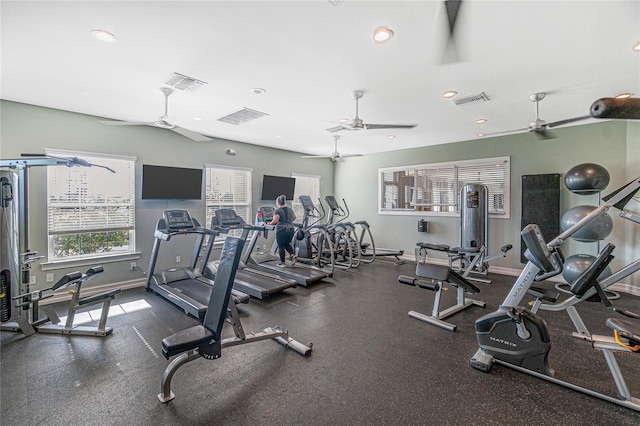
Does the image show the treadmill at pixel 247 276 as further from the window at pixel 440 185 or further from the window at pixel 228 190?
the window at pixel 440 185

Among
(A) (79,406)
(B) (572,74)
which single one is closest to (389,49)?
(B) (572,74)

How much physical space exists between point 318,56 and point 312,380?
9.85 feet

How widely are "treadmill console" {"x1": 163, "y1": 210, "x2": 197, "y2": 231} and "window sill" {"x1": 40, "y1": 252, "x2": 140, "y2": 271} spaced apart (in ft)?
4.03

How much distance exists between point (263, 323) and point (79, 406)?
181 cm

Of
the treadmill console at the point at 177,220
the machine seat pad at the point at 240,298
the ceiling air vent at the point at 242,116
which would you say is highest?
the ceiling air vent at the point at 242,116

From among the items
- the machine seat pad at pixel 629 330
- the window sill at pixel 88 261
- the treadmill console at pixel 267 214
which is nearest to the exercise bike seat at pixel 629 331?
the machine seat pad at pixel 629 330

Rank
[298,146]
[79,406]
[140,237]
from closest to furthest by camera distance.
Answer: [79,406], [140,237], [298,146]

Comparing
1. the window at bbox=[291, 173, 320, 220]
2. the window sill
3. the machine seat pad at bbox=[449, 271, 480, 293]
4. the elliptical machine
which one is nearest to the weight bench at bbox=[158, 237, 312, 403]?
the machine seat pad at bbox=[449, 271, 480, 293]

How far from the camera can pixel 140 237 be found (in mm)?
5238

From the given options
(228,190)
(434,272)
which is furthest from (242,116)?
(434,272)

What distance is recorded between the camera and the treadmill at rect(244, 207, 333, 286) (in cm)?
524

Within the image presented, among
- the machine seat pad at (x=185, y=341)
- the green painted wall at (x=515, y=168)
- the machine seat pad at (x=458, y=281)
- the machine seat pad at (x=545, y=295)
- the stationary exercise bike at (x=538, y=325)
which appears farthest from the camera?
the green painted wall at (x=515, y=168)

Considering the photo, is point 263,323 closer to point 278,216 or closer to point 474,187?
point 278,216

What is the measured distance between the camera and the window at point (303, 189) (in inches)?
326
